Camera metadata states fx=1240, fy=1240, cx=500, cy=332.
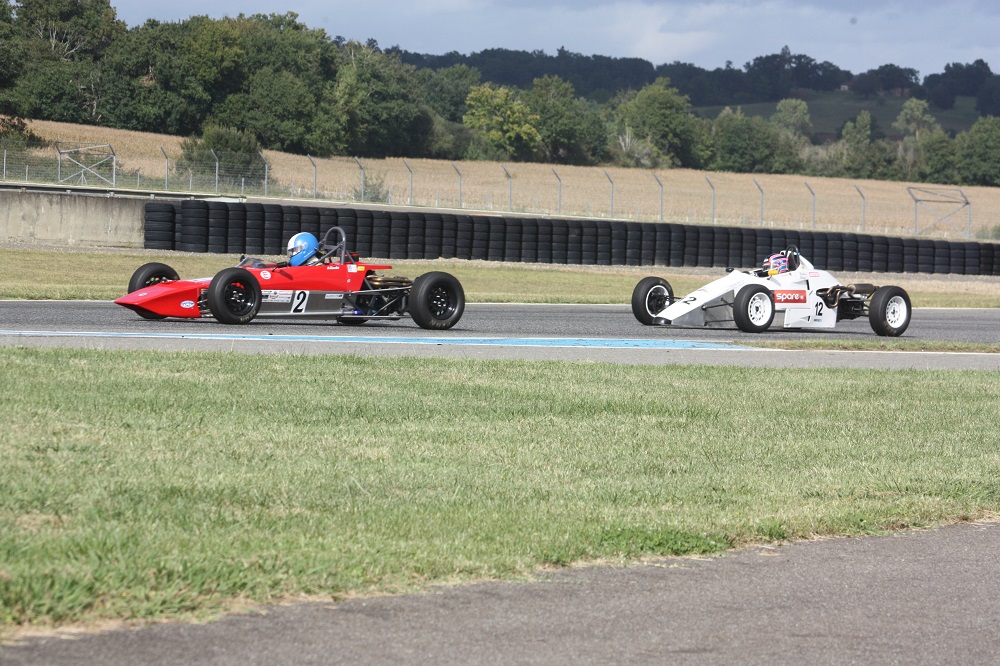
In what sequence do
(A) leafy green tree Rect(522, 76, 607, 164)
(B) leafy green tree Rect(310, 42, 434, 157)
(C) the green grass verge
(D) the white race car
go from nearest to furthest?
(C) the green grass verge
(D) the white race car
(B) leafy green tree Rect(310, 42, 434, 157)
(A) leafy green tree Rect(522, 76, 607, 164)

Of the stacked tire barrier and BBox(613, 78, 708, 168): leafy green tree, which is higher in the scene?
BBox(613, 78, 708, 168): leafy green tree

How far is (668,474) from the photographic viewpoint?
7020mm

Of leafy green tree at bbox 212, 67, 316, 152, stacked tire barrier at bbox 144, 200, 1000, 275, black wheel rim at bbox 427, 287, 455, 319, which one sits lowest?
black wheel rim at bbox 427, 287, 455, 319

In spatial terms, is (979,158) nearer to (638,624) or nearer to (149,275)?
(149,275)

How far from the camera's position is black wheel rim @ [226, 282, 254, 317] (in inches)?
590

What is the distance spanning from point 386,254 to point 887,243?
48.8 feet

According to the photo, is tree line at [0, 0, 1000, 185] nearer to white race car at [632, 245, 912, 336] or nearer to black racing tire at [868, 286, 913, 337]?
white race car at [632, 245, 912, 336]

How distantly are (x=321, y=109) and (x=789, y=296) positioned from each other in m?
69.1

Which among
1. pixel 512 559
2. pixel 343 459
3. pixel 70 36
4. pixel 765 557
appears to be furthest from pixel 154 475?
pixel 70 36

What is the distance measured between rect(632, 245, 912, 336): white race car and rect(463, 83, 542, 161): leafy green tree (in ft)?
283

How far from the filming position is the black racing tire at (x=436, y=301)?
1609 centimetres

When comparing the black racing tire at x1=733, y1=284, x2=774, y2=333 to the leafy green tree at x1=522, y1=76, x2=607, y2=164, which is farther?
the leafy green tree at x1=522, y1=76, x2=607, y2=164

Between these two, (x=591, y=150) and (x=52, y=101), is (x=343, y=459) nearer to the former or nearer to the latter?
(x=52, y=101)

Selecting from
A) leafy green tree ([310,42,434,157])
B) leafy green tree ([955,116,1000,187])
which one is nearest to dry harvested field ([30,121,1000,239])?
leafy green tree ([310,42,434,157])
